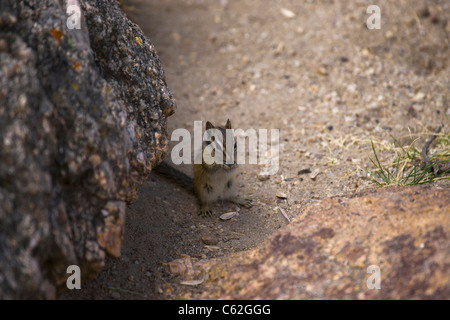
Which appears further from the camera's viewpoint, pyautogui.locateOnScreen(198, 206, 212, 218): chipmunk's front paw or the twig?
pyautogui.locateOnScreen(198, 206, 212, 218): chipmunk's front paw

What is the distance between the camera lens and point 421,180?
12.0ft

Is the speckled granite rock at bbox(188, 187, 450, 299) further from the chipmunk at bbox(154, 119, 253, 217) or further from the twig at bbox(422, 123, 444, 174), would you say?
the chipmunk at bbox(154, 119, 253, 217)

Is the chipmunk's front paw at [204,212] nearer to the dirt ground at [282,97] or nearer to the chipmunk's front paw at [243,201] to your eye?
the dirt ground at [282,97]

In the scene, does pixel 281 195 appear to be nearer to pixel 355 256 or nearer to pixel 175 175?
pixel 175 175

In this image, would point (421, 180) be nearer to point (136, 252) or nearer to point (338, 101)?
point (338, 101)

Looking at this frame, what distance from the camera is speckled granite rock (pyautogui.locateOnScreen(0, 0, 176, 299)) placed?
6.55 ft

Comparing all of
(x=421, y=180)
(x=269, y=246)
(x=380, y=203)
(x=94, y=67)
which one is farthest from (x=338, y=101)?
(x=94, y=67)

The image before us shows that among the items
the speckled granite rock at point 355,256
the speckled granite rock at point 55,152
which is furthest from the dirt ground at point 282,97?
the speckled granite rock at point 55,152

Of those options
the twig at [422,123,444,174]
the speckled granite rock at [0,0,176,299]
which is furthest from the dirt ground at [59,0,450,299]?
the speckled granite rock at [0,0,176,299]

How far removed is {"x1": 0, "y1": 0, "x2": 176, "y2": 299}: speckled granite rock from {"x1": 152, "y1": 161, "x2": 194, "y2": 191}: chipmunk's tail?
1446mm

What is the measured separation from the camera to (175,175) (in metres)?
4.23

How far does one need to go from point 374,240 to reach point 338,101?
2976 mm

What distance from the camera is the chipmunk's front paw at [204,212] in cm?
393

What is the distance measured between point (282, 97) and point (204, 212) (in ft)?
7.02
